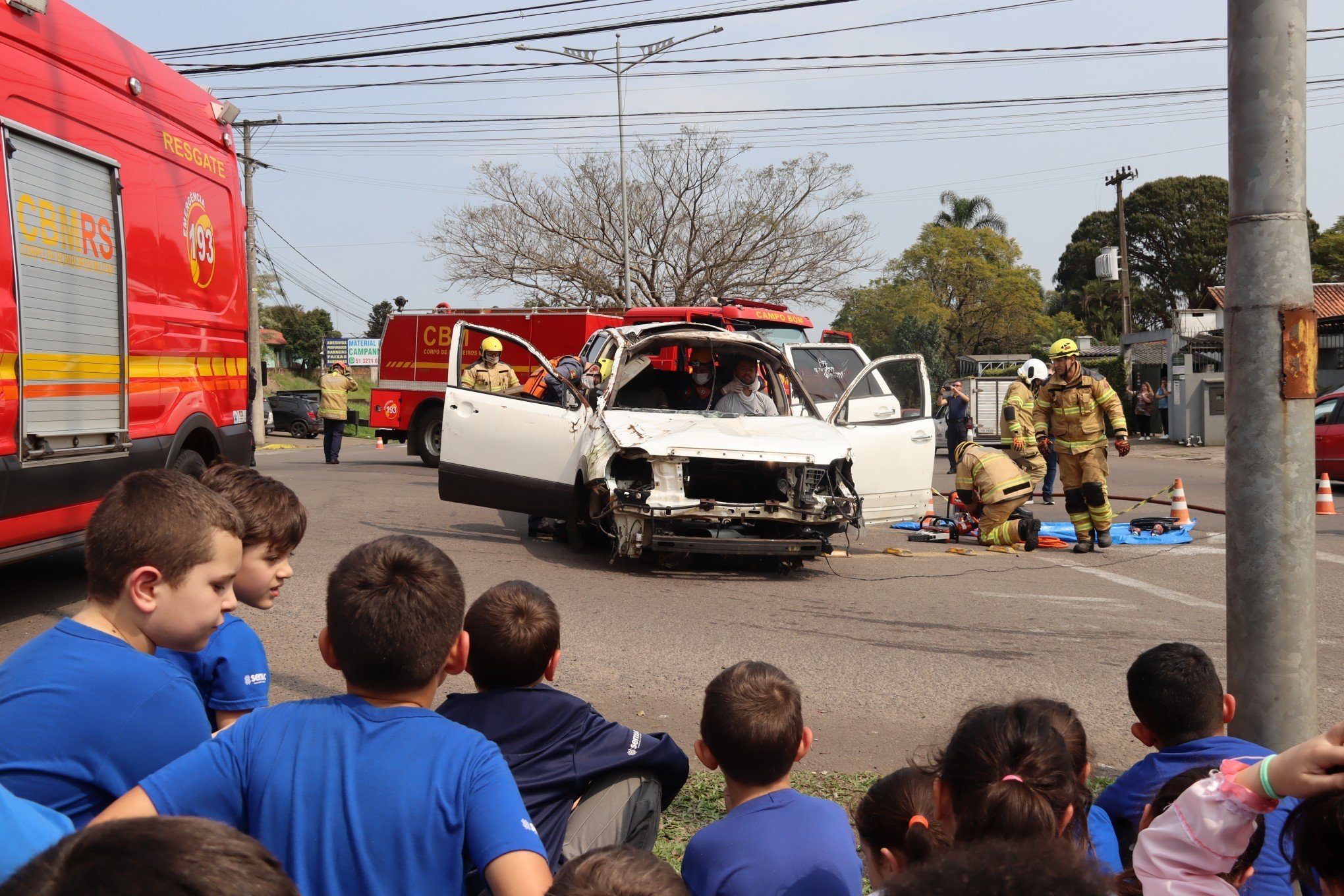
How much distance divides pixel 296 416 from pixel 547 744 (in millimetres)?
36944

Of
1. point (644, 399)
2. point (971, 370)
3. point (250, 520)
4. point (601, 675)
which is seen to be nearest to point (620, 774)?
point (250, 520)

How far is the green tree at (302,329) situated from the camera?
234ft

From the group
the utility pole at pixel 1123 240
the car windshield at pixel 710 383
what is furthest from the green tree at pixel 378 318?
the car windshield at pixel 710 383

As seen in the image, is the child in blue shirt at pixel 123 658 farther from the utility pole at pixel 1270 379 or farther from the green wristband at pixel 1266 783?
the utility pole at pixel 1270 379

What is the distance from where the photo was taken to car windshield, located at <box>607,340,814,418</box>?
10312mm

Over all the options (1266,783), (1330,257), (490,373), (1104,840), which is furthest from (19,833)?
(1330,257)

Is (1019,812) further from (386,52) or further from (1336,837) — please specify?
(386,52)

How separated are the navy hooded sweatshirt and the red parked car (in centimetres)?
1658

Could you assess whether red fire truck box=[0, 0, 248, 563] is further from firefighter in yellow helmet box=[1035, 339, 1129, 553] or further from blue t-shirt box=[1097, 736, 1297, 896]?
firefighter in yellow helmet box=[1035, 339, 1129, 553]

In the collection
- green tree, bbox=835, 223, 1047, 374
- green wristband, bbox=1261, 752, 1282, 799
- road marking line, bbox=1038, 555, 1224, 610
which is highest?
green tree, bbox=835, 223, 1047, 374

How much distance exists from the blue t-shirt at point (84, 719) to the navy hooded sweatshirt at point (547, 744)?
2.45 feet

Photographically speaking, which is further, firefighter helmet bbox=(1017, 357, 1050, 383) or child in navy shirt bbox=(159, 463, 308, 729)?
firefighter helmet bbox=(1017, 357, 1050, 383)

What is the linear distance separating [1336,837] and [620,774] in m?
1.74

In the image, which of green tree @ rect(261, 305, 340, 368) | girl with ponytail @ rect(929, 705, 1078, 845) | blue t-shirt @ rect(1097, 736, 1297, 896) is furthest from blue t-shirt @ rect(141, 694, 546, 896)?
green tree @ rect(261, 305, 340, 368)
